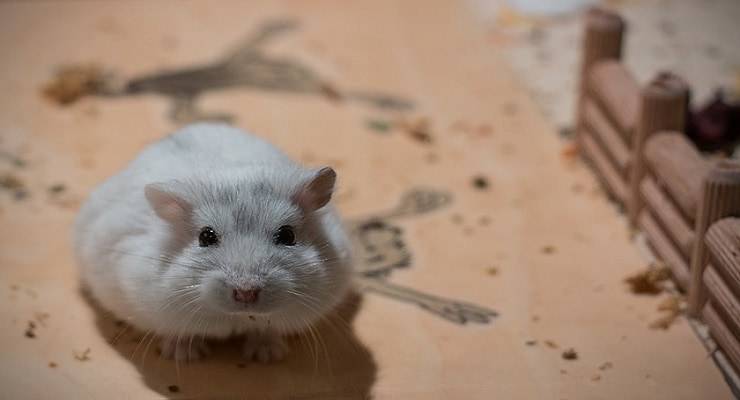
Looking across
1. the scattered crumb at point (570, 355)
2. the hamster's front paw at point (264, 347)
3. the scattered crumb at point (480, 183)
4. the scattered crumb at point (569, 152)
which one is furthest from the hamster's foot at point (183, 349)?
the scattered crumb at point (569, 152)

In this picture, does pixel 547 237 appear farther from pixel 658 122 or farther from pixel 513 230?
pixel 658 122

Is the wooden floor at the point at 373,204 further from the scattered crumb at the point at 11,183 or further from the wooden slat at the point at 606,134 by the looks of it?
the wooden slat at the point at 606,134

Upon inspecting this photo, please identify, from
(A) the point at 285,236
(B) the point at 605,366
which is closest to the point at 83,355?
(A) the point at 285,236

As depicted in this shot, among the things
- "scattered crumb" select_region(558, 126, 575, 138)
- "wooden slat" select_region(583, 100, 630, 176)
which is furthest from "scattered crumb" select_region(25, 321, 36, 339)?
"scattered crumb" select_region(558, 126, 575, 138)

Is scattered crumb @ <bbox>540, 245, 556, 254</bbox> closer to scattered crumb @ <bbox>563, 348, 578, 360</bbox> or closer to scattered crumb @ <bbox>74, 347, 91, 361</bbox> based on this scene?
scattered crumb @ <bbox>563, 348, 578, 360</bbox>

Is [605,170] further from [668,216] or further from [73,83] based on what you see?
[73,83]

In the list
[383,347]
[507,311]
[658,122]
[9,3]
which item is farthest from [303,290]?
[9,3]
